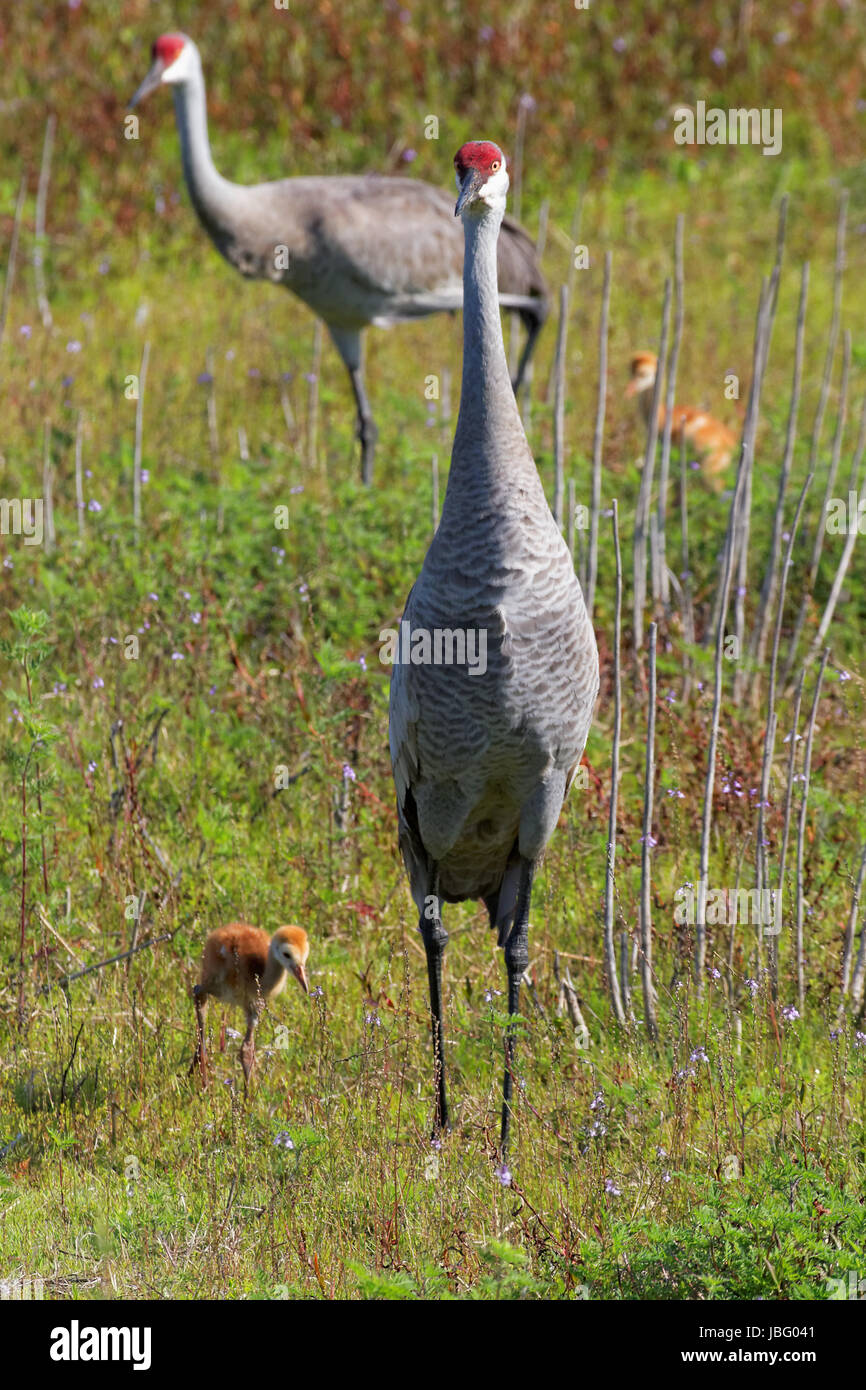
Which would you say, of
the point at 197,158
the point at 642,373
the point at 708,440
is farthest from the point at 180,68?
the point at 708,440

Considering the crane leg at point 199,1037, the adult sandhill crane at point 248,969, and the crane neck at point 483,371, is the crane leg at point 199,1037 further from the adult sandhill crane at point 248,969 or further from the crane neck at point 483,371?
the crane neck at point 483,371

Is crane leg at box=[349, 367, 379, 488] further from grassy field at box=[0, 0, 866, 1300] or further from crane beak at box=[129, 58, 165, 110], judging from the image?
crane beak at box=[129, 58, 165, 110]

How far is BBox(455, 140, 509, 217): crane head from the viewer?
11.4ft

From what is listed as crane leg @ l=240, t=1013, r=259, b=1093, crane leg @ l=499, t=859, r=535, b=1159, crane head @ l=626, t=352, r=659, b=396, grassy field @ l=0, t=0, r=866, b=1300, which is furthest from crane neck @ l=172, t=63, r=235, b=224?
crane leg @ l=240, t=1013, r=259, b=1093

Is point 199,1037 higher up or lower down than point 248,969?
lower down

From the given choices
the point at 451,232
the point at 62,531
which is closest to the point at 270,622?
the point at 62,531

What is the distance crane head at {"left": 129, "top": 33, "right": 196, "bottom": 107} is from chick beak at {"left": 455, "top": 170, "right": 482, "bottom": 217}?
456cm

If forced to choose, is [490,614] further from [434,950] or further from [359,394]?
[359,394]

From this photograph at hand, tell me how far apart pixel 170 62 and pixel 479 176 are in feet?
15.3

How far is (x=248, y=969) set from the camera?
4051 mm

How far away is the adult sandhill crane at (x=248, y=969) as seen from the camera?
3.97 metres

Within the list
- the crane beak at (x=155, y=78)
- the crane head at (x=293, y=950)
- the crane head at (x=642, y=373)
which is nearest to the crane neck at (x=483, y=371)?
Result: the crane head at (x=293, y=950)

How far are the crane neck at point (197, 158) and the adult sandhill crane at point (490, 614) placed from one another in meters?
4.11

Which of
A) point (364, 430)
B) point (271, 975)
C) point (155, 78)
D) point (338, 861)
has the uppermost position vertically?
point (155, 78)
